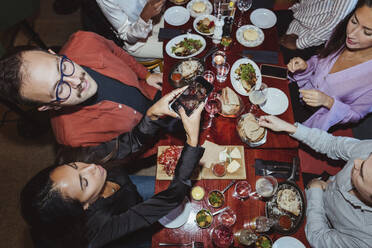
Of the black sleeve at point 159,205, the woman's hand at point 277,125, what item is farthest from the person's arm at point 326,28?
the black sleeve at point 159,205

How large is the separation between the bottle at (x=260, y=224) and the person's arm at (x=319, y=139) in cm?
82

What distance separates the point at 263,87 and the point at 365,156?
103 centimetres

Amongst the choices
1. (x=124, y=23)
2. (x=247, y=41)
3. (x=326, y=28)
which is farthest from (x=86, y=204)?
(x=326, y=28)

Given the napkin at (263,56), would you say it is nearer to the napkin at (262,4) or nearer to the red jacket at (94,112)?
the napkin at (262,4)

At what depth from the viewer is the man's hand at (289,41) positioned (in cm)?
297

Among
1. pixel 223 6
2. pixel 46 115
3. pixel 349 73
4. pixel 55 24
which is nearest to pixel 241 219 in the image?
pixel 349 73

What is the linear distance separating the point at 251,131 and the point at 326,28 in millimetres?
1604

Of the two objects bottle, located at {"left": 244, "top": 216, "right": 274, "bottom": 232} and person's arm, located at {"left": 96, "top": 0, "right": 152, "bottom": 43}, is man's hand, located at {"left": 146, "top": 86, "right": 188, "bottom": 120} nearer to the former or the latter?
bottle, located at {"left": 244, "top": 216, "right": 274, "bottom": 232}

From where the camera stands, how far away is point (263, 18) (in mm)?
2656

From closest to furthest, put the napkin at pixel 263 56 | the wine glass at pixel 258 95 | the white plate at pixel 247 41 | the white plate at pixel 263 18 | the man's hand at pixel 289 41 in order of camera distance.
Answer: the wine glass at pixel 258 95 < the napkin at pixel 263 56 < the white plate at pixel 247 41 < the white plate at pixel 263 18 < the man's hand at pixel 289 41

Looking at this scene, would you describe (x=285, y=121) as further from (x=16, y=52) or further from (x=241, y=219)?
(x=16, y=52)

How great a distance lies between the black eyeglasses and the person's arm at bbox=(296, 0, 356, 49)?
268cm

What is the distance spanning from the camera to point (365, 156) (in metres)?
1.88

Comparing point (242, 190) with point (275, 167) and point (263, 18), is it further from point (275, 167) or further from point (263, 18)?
point (263, 18)
